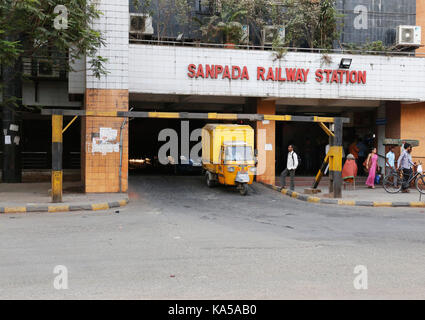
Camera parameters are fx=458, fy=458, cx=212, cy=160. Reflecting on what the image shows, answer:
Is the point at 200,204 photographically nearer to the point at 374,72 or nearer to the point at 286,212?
the point at 286,212

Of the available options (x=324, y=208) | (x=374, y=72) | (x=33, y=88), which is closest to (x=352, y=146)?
(x=374, y=72)

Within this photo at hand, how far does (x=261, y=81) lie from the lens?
19.7 m

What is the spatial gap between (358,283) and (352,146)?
19959 mm

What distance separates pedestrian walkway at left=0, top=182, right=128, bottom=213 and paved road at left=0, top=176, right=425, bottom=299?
0.86m

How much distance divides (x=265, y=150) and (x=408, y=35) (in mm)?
8953

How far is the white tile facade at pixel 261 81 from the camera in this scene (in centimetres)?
1853

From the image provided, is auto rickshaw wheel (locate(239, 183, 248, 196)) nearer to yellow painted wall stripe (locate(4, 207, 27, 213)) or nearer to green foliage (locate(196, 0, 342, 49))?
green foliage (locate(196, 0, 342, 49))

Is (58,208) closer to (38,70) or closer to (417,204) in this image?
(38,70)

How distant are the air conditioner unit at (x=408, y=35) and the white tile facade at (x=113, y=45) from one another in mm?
13130

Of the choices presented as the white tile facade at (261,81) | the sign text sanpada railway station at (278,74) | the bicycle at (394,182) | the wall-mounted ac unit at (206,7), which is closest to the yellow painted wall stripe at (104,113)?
the white tile facade at (261,81)

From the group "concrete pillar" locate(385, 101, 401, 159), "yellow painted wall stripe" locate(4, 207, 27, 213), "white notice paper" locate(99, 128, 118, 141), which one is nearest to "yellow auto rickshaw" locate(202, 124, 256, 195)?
"white notice paper" locate(99, 128, 118, 141)

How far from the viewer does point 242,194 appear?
17.2 metres

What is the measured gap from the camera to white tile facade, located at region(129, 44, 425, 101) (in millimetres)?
18531

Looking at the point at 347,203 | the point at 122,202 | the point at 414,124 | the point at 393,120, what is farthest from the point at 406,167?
the point at 122,202
